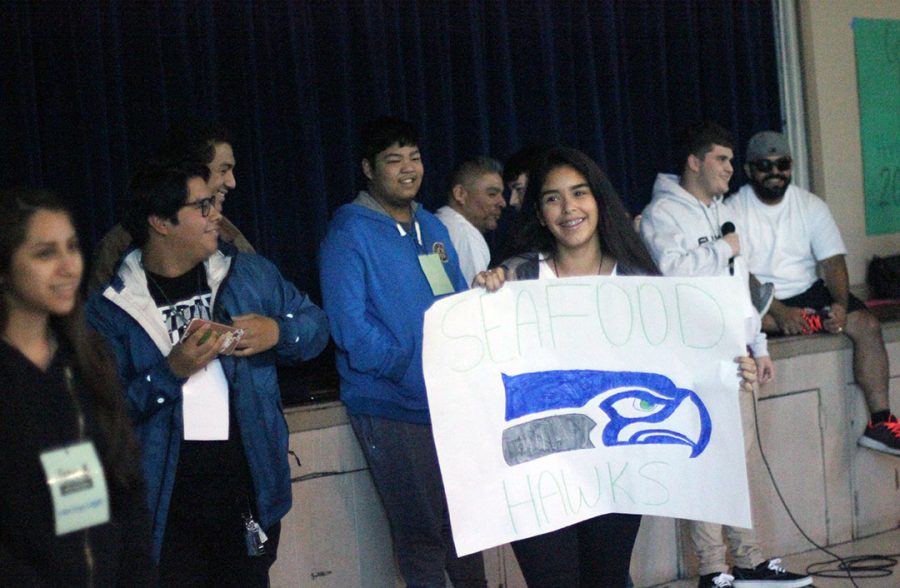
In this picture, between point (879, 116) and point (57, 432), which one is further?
point (879, 116)

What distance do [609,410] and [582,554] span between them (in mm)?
323

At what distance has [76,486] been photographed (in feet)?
5.57

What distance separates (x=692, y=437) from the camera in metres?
2.55

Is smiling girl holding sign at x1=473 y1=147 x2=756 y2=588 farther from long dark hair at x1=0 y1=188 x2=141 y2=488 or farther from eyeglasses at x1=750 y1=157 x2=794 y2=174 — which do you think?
eyeglasses at x1=750 y1=157 x2=794 y2=174

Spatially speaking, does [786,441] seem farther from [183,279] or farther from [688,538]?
[183,279]

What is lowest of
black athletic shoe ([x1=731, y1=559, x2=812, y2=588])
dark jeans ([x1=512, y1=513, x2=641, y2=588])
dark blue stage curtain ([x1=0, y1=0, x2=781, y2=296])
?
black athletic shoe ([x1=731, y1=559, x2=812, y2=588])

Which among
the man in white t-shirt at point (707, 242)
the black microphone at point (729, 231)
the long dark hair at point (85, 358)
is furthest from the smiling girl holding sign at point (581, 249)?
the black microphone at point (729, 231)

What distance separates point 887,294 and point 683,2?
1.76 m

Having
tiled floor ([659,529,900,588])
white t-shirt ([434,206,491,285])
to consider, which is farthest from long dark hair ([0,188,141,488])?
tiled floor ([659,529,900,588])

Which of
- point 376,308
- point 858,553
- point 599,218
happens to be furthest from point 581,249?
point 858,553

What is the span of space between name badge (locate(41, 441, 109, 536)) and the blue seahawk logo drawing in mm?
1026

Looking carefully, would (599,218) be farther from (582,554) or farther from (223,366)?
(223,366)

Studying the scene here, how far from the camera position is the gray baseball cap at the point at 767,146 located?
465 centimetres

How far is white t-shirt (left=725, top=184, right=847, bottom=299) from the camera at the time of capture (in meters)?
4.62
